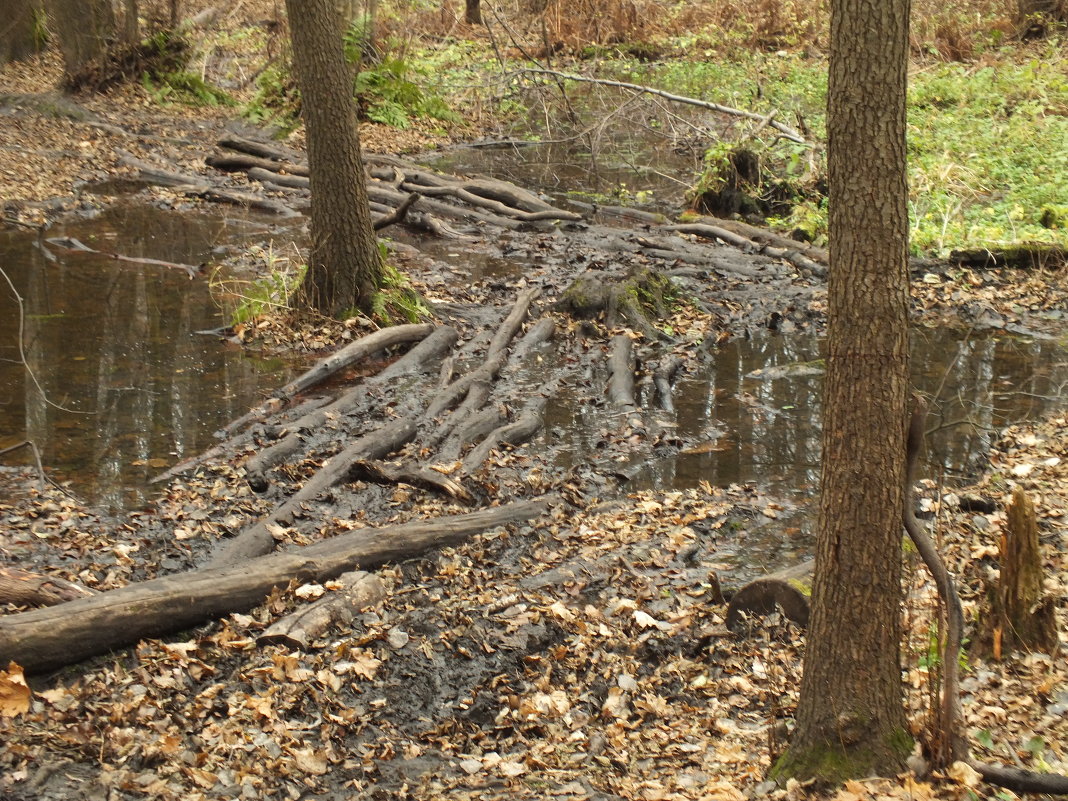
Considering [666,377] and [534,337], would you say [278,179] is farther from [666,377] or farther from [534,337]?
[666,377]

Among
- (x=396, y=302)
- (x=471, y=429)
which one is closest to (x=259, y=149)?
(x=396, y=302)

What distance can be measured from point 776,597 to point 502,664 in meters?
1.53

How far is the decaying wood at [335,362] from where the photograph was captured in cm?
860

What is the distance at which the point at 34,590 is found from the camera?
5203 mm

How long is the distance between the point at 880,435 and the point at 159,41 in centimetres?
2294

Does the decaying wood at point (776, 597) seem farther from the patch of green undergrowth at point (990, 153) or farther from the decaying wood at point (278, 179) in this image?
the decaying wood at point (278, 179)

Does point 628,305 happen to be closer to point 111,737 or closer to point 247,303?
point 247,303

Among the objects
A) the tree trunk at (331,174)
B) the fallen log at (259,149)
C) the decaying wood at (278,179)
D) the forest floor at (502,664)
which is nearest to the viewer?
the forest floor at (502,664)

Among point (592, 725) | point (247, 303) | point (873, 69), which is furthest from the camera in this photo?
point (247, 303)

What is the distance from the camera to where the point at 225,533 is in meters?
6.64

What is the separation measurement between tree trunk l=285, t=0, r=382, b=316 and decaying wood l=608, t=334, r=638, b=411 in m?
2.72

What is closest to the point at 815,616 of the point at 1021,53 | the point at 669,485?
the point at 669,485

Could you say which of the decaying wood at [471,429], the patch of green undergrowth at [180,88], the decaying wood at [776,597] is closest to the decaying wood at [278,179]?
the patch of green undergrowth at [180,88]

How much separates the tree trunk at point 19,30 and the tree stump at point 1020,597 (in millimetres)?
24562
